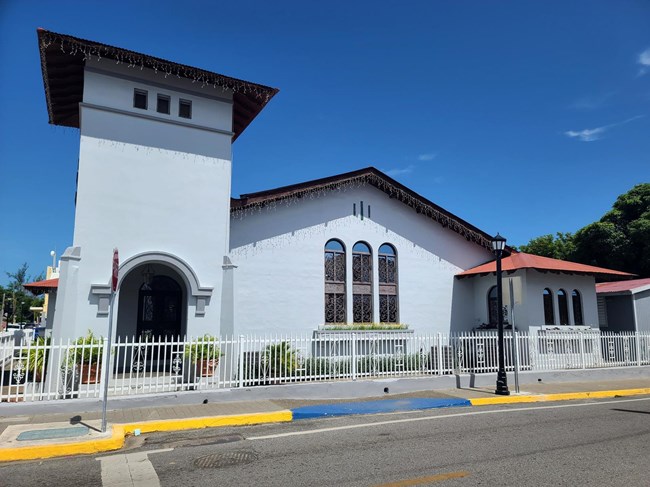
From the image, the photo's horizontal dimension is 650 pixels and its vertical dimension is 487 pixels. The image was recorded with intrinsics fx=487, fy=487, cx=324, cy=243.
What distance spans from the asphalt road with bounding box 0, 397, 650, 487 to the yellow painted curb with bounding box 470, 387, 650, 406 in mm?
2066

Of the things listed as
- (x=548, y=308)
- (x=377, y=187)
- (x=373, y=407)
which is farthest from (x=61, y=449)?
(x=548, y=308)

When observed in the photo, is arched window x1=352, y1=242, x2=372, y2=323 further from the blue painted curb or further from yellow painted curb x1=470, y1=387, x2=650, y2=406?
yellow painted curb x1=470, y1=387, x2=650, y2=406

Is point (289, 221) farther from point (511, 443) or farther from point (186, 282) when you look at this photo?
point (511, 443)

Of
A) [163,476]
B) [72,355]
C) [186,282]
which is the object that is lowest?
[163,476]

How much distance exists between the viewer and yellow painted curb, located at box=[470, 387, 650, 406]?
1126 cm

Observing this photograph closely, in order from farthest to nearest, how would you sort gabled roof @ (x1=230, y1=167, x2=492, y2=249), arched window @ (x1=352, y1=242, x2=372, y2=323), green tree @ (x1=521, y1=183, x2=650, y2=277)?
green tree @ (x1=521, y1=183, x2=650, y2=277) < arched window @ (x1=352, y1=242, x2=372, y2=323) < gabled roof @ (x1=230, y1=167, x2=492, y2=249)

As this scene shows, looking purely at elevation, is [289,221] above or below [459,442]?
above

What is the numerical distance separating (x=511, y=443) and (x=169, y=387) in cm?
702

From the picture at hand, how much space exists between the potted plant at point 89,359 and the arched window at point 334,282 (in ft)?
27.1

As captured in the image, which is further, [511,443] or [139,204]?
[139,204]

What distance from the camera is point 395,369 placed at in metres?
13.3

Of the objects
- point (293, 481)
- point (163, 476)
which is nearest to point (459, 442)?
point (293, 481)

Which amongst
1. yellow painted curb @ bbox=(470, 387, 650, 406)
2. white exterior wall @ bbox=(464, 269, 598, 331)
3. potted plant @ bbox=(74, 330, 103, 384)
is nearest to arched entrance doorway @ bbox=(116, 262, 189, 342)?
potted plant @ bbox=(74, 330, 103, 384)

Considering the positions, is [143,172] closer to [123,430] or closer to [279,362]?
[279,362]
